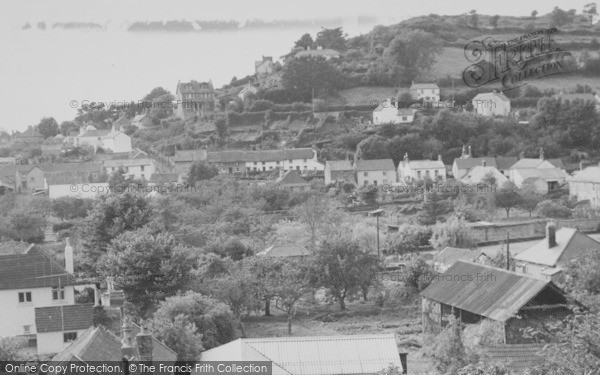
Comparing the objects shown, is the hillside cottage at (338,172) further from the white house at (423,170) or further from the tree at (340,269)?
the tree at (340,269)

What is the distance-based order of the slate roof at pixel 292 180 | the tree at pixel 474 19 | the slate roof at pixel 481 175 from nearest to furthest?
the slate roof at pixel 481 175 < the slate roof at pixel 292 180 < the tree at pixel 474 19

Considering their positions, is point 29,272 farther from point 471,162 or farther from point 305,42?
point 305,42

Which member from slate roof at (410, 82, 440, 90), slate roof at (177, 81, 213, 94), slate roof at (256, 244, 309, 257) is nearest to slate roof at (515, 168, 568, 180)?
slate roof at (410, 82, 440, 90)

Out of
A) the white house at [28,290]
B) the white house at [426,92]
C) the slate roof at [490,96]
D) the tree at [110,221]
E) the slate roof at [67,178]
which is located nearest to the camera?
the white house at [28,290]

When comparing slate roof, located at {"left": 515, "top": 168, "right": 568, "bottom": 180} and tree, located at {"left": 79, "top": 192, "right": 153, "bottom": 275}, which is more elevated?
tree, located at {"left": 79, "top": 192, "right": 153, "bottom": 275}

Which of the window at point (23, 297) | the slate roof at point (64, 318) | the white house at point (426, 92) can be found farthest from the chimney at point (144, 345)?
the white house at point (426, 92)

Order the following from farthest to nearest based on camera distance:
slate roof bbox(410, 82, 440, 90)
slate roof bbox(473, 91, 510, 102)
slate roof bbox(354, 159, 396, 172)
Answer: slate roof bbox(410, 82, 440, 90) → slate roof bbox(473, 91, 510, 102) → slate roof bbox(354, 159, 396, 172)

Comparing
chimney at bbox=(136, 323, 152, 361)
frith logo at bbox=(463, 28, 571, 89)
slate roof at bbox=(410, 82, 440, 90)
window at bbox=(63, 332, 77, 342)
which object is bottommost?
window at bbox=(63, 332, 77, 342)

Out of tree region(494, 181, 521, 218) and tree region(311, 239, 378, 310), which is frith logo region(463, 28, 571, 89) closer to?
tree region(494, 181, 521, 218)
